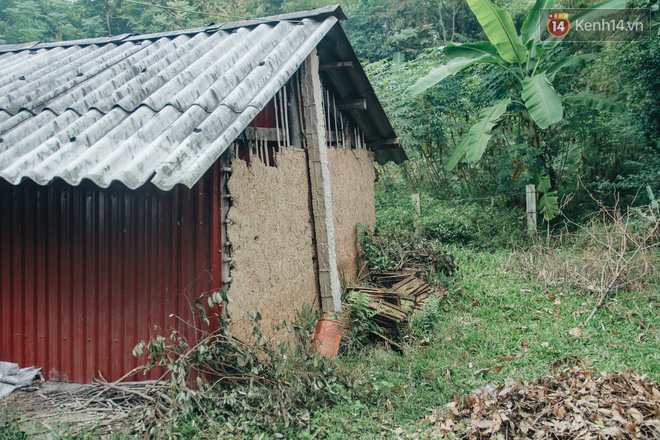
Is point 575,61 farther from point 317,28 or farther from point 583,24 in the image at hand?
point 317,28

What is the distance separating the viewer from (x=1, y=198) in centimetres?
493

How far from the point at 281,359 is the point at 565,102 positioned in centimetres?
826

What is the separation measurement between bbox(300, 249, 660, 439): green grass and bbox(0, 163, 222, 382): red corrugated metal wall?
1.83 m

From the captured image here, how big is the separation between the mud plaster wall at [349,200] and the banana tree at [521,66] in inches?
82.4

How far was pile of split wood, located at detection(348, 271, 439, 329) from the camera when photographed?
5.73 meters

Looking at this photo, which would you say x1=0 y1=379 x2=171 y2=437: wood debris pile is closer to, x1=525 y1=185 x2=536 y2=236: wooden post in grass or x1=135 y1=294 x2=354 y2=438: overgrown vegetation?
x1=135 y1=294 x2=354 y2=438: overgrown vegetation

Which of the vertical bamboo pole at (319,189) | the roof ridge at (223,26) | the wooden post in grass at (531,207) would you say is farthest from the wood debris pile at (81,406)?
the wooden post in grass at (531,207)

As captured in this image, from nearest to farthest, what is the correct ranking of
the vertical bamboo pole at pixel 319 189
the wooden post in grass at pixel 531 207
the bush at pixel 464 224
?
the vertical bamboo pole at pixel 319 189 < the wooden post in grass at pixel 531 207 < the bush at pixel 464 224

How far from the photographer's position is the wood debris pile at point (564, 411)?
11.2 ft

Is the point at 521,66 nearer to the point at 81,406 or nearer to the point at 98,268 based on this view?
the point at 98,268

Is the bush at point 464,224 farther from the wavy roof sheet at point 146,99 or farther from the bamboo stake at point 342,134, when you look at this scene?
the wavy roof sheet at point 146,99

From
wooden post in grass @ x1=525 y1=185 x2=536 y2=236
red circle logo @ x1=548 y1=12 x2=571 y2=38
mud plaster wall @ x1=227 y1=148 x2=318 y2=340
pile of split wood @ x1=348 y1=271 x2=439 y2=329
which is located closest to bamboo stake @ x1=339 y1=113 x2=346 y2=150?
mud plaster wall @ x1=227 y1=148 x2=318 y2=340

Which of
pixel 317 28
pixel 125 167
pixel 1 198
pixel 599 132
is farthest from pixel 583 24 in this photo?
pixel 1 198

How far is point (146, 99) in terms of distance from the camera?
14.0ft
